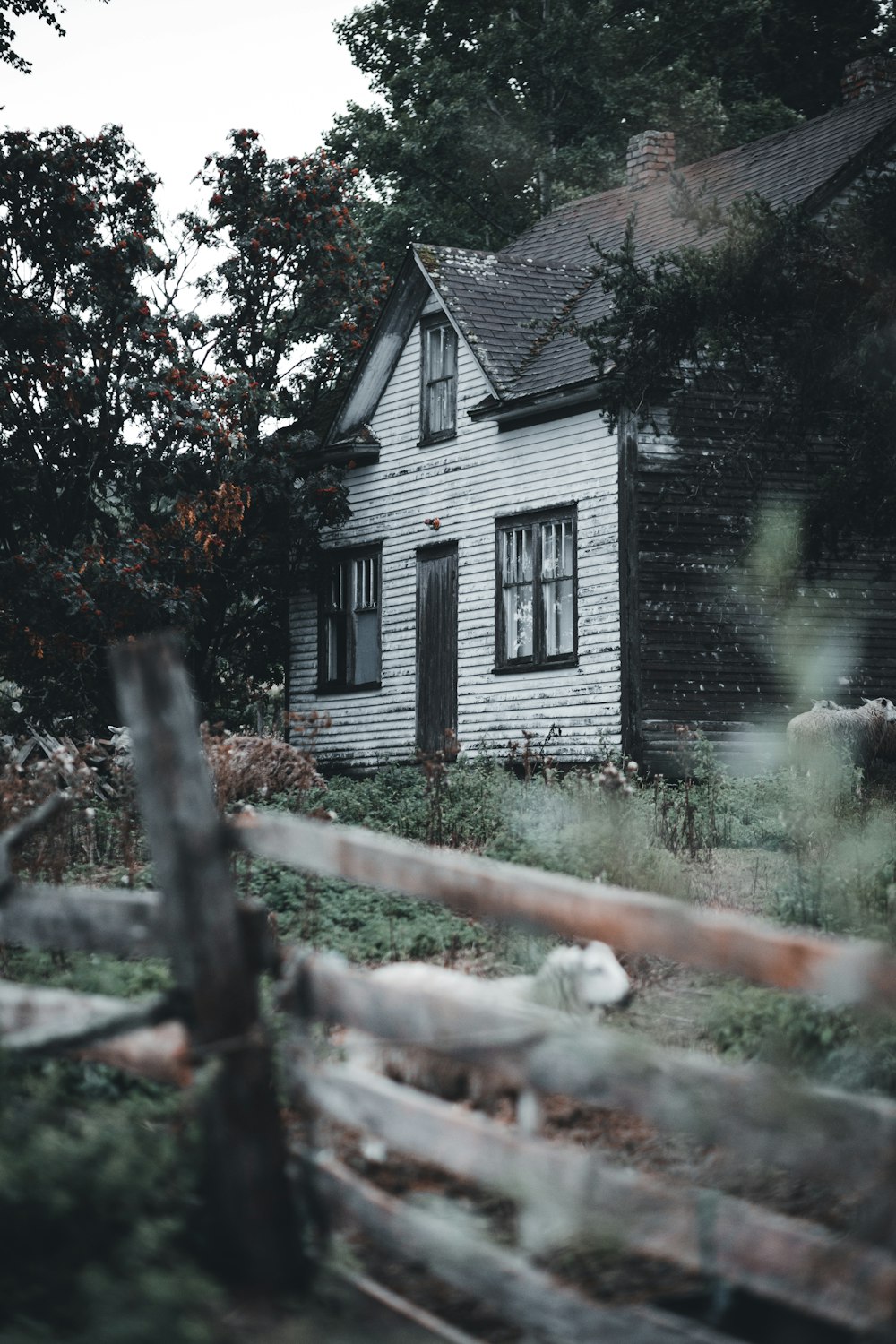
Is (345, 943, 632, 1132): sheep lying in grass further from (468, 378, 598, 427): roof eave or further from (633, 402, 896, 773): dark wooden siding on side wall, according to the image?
(468, 378, 598, 427): roof eave

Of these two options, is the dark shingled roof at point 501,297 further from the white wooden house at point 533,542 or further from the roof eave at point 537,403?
the roof eave at point 537,403

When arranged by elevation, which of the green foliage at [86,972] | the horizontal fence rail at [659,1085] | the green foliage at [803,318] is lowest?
the green foliage at [86,972]

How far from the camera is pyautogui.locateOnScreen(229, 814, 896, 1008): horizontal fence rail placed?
3357 mm

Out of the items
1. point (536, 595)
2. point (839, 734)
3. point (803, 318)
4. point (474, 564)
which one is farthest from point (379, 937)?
point (474, 564)

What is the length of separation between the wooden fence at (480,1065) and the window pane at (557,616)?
14.2 m

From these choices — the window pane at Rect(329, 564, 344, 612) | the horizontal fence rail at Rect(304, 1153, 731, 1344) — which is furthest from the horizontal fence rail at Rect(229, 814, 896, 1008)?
the window pane at Rect(329, 564, 344, 612)

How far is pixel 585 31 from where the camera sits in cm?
3434

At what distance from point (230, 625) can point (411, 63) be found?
2055 centimetres

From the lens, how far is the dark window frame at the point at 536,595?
17969 millimetres

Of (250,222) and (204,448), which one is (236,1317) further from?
(250,222)

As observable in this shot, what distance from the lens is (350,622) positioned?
21703 millimetres

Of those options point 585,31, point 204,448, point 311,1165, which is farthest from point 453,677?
point 585,31

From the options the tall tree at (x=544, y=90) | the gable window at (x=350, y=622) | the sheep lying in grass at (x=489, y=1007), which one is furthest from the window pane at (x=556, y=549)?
the tall tree at (x=544, y=90)

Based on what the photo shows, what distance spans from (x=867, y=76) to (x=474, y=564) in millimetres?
11445
